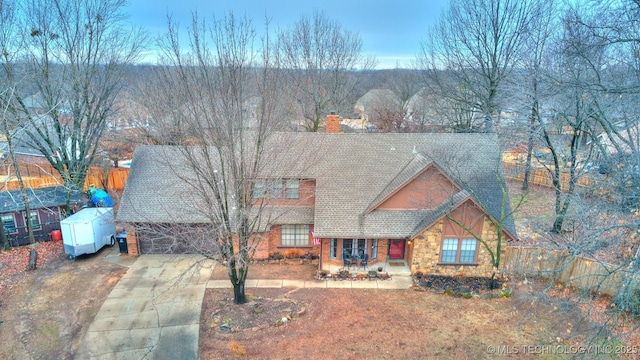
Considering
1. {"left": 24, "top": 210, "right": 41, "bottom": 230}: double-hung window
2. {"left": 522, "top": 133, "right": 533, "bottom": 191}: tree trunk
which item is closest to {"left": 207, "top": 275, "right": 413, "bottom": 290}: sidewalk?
{"left": 24, "top": 210, "right": 41, "bottom": 230}: double-hung window

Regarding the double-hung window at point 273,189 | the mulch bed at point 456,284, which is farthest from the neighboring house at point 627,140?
the double-hung window at point 273,189

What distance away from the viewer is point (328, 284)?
611 inches

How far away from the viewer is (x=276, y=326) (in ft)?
41.5

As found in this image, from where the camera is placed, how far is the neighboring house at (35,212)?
18062mm

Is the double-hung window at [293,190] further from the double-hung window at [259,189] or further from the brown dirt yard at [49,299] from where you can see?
the brown dirt yard at [49,299]

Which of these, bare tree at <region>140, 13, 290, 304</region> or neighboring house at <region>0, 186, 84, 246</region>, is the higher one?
bare tree at <region>140, 13, 290, 304</region>

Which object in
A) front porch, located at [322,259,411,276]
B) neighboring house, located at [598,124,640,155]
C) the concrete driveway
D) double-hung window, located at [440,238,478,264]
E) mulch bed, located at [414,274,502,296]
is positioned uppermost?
neighboring house, located at [598,124,640,155]

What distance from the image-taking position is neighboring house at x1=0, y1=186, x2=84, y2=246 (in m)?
18.1

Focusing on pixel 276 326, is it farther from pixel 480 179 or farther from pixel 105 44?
pixel 105 44

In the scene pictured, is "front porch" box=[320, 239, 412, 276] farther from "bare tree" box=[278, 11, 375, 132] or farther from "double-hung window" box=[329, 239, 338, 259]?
"bare tree" box=[278, 11, 375, 132]

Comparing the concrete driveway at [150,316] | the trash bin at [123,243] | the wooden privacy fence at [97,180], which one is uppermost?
the wooden privacy fence at [97,180]

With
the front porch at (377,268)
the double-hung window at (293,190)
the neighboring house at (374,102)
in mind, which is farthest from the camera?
the neighboring house at (374,102)

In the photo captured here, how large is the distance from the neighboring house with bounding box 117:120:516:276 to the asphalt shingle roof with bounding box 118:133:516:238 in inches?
1.9

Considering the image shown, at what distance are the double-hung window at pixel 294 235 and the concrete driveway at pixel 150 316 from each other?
3.60 m
